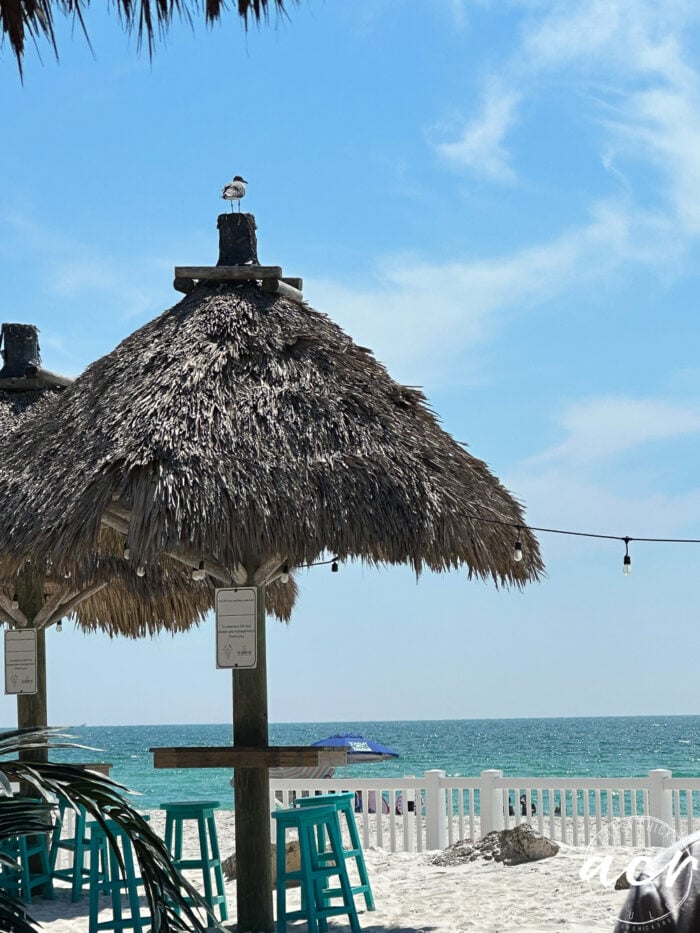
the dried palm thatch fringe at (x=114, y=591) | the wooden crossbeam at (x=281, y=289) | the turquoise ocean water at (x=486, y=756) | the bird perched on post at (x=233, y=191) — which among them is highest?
the bird perched on post at (x=233, y=191)

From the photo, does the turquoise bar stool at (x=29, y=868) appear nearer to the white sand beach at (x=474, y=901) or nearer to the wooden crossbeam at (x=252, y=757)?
the white sand beach at (x=474, y=901)

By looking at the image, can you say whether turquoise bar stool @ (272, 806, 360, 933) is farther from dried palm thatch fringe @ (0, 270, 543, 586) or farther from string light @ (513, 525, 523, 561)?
string light @ (513, 525, 523, 561)

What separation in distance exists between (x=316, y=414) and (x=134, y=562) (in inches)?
57.6

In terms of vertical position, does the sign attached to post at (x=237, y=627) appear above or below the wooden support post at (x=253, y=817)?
above

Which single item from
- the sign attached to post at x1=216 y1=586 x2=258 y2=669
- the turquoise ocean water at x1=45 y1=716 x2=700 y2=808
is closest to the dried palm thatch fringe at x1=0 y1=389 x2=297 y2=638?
the sign attached to post at x1=216 y1=586 x2=258 y2=669

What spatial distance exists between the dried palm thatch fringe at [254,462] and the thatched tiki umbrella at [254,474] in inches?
0.4

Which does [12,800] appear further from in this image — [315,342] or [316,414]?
[315,342]

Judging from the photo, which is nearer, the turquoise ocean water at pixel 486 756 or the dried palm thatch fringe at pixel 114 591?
the dried palm thatch fringe at pixel 114 591

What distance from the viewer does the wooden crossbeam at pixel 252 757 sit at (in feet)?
22.5

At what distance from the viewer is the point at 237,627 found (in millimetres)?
7195

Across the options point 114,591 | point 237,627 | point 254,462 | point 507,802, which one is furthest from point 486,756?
point 254,462

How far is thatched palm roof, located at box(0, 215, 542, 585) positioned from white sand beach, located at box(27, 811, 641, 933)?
201 cm

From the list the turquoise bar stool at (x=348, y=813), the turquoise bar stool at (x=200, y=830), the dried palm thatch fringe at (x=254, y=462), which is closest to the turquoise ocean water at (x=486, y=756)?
the turquoise bar stool at (x=348, y=813)

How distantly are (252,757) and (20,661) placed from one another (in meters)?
3.25
